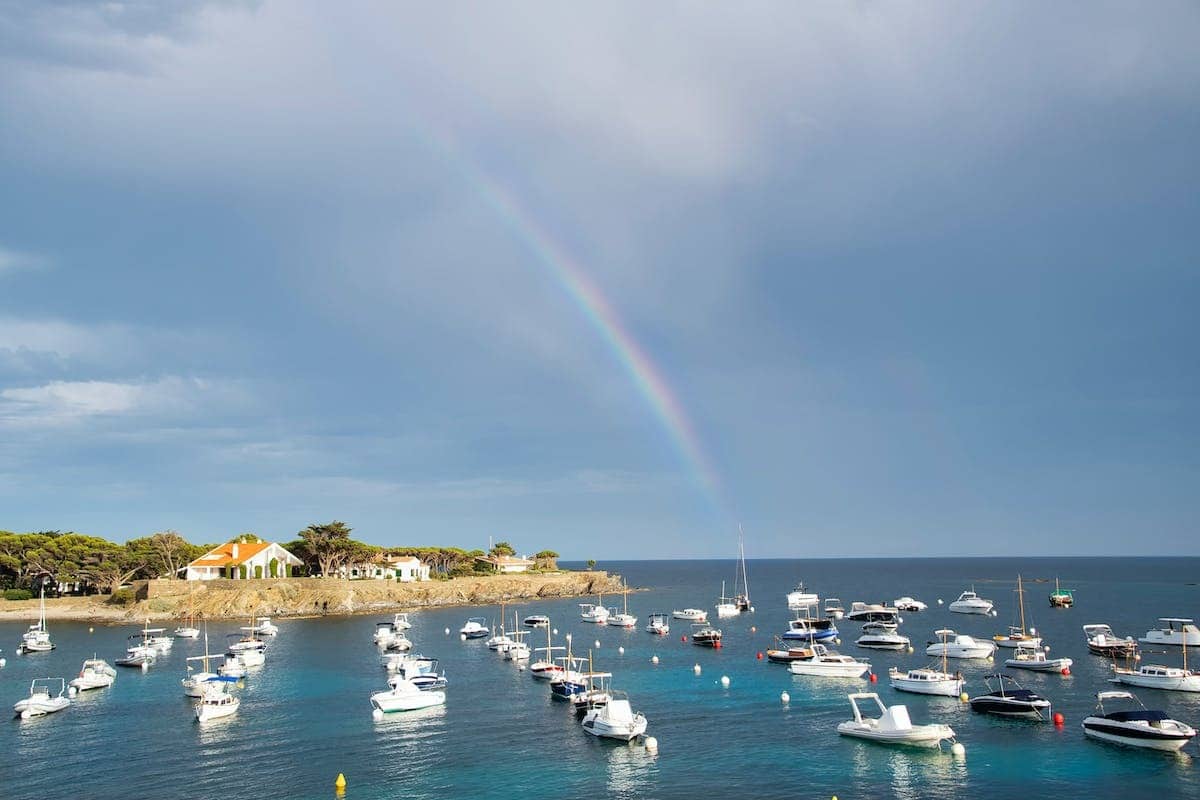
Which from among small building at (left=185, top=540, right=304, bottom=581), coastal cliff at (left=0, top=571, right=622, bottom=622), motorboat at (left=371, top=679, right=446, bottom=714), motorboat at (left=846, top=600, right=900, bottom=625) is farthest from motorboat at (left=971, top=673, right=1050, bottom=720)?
small building at (left=185, top=540, right=304, bottom=581)

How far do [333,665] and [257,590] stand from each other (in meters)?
71.6

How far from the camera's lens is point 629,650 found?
4437 inches

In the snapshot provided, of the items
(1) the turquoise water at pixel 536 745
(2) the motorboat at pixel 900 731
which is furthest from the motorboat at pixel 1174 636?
(2) the motorboat at pixel 900 731

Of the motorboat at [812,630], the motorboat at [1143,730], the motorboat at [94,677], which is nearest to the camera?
the motorboat at [1143,730]

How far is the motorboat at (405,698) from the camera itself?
228 feet

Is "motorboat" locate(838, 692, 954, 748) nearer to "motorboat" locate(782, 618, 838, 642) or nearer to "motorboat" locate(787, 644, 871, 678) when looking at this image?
"motorboat" locate(787, 644, 871, 678)

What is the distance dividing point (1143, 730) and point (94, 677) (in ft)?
308

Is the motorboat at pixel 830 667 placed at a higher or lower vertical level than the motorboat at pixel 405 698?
lower

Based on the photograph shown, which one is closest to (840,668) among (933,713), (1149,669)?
(933,713)

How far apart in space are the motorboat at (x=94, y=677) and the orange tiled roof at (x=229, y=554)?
85124 mm

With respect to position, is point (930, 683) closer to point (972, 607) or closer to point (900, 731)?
point (900, 731)

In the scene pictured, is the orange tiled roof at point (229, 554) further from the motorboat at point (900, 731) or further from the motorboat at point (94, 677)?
the motorboat at point (900, 731)

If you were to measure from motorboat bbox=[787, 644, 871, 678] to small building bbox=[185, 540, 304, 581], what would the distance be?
12131 centimetres

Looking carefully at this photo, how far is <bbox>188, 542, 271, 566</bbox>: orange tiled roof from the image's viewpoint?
17250 cm
